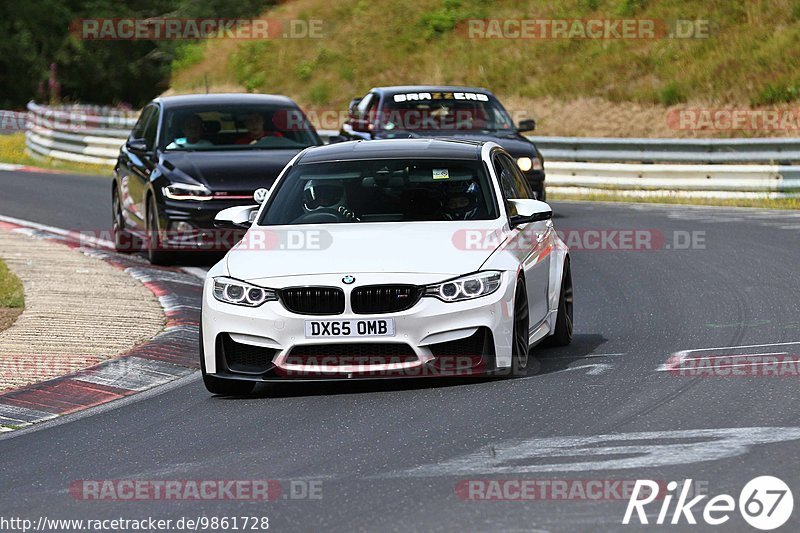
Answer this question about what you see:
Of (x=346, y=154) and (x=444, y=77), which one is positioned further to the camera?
(x=444, y=77)

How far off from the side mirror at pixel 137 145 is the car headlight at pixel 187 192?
1.13m

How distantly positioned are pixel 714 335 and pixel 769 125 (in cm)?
1934

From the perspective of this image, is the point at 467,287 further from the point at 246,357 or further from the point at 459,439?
the point at 459,439

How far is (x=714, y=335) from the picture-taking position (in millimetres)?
11062

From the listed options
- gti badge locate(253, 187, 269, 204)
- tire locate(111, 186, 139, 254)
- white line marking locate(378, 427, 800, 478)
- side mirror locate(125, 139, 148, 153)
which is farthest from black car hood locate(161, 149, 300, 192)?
white line marking locate(378, 427, 800, 478)

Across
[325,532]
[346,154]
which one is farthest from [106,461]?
[346,154]

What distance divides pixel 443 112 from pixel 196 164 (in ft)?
18.1

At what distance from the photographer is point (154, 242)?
52.7 ft

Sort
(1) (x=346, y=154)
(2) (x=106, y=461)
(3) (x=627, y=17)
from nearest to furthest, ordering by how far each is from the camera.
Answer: (2) (x=106, y=461) → (1) (x=346, y=154) → (3) (x=627, y=17)

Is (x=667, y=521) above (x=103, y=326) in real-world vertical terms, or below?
above

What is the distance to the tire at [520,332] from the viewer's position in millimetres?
9203

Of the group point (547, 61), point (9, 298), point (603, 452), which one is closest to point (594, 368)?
point (603, 452)

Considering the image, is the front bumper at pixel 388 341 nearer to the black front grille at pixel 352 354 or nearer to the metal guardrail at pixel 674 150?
the black front grille at pixel 352 354

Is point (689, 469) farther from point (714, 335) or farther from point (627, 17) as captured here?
point (627, 17)
